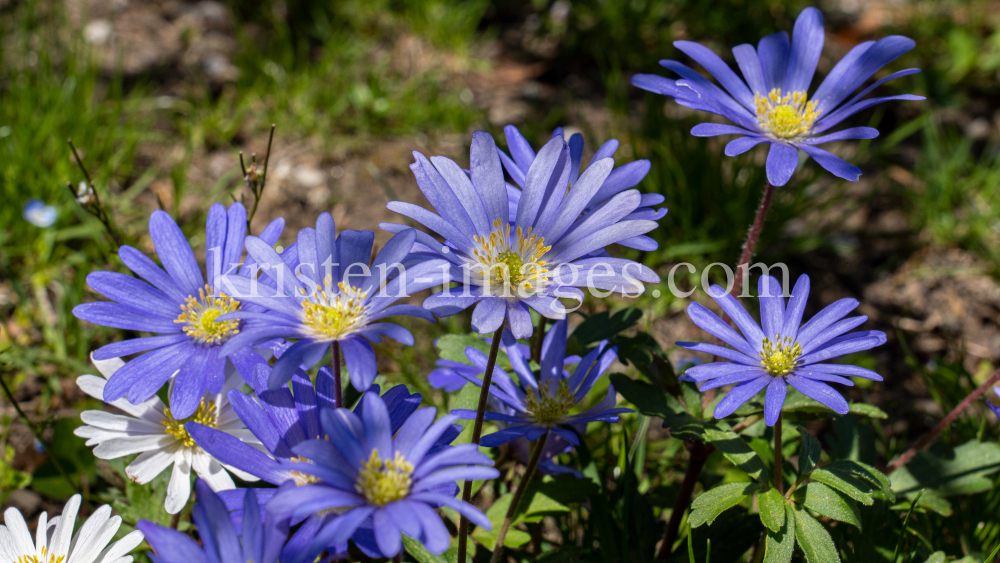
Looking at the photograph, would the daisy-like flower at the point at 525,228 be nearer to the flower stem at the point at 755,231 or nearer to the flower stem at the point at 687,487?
the flower stem at the point at 755,231

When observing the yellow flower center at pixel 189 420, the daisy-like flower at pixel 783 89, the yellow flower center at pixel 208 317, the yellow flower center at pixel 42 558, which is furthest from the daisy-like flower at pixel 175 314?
the daisy-like flower at pixel 783 89

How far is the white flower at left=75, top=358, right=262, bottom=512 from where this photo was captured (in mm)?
1790

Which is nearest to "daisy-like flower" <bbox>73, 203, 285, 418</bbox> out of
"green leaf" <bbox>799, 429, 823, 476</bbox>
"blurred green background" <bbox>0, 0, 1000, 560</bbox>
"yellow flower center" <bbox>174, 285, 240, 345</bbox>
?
"yellow flower center" <bbox>174, 285, 240, 345</bbox>

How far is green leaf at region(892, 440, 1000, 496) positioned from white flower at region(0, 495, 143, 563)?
87.1 inches

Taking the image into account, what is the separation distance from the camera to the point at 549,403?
1958 mm

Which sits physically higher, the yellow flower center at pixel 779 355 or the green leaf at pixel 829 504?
the yellow flower center at pixel 779 355

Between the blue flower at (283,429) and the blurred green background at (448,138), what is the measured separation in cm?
125

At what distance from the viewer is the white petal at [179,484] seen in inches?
68.2

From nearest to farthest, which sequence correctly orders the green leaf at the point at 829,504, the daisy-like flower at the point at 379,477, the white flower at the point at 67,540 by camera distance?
the daisy-like flower at the point at 379,477 → the white flower at the point at 67,540 → the green leaf at the point at 829,504

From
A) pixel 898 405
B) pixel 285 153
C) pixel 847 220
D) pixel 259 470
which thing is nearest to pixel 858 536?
pixel 898 405

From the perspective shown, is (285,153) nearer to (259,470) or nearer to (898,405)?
(259,470)

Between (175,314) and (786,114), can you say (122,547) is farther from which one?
(786,114)

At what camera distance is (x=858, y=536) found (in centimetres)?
214

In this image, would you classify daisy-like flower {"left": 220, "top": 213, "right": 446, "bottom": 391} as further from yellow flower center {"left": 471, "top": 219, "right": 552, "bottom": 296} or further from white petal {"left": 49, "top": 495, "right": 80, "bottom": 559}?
Answer: white petal {"left": 49, "top": 495, "right": 80, "bottom": 559}
